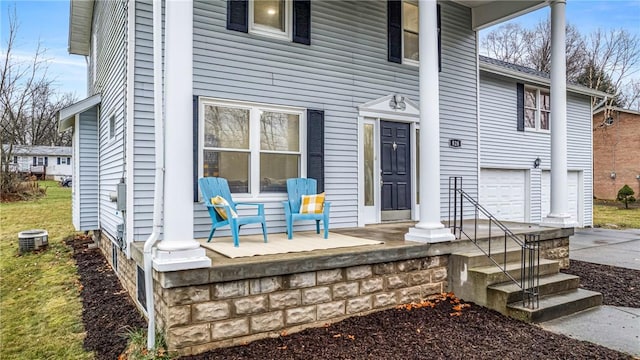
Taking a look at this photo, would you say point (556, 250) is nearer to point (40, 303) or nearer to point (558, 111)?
point (558, 111)

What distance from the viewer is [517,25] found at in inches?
1068

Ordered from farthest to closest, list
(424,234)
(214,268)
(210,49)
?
1. (210,49)
2. (424,234)
3. (214,268)

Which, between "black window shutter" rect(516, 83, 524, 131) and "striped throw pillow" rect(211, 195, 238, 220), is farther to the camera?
"black window shutter" rect(516, 83, 524, 131)

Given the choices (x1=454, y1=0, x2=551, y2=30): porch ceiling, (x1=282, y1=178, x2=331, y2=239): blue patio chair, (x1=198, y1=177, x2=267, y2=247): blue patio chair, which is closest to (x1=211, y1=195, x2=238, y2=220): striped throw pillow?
(x1=198, y1=177, x2=267, y2=247): blue patio chair

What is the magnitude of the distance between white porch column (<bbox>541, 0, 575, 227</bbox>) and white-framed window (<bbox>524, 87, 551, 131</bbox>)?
464 cm

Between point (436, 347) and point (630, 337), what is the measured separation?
1842 mm

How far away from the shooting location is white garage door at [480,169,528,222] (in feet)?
33.9

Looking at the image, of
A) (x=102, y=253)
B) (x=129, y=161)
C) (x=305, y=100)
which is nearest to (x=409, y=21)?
(x=305, y=100)

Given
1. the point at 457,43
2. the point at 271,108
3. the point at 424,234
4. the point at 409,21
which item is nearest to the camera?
the point at 424,234

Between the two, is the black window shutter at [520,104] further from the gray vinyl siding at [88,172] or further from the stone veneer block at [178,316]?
the stone veneer block at [178,316]

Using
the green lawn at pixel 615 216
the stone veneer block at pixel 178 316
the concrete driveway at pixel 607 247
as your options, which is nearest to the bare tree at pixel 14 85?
the stone veneer block at pixel 178 316

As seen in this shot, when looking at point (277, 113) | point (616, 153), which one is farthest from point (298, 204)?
point (616, 153)

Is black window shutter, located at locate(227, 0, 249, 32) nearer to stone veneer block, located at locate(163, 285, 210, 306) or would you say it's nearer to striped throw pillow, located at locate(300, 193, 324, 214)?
striped throw pillow, located at locate(300, 193, 324, 214)

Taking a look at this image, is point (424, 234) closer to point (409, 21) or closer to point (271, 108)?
point (271, 108)
